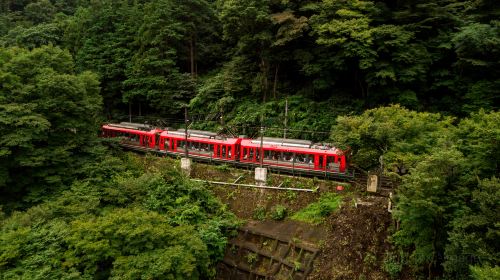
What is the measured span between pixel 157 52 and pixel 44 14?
85.2 feet

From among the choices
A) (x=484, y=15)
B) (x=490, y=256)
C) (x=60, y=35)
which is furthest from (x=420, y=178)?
(x=60, y=35)

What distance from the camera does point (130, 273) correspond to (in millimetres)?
12172

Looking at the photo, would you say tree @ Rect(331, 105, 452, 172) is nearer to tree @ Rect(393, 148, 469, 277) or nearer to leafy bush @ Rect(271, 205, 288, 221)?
tree @ Rect(393, 148, 469, 277)

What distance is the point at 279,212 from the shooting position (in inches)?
752

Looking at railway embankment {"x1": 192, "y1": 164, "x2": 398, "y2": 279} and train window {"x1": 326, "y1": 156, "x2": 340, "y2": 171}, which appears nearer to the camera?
railway embankment {"x1": 192, "y1": 164, "x2": 398, "y2": 279}

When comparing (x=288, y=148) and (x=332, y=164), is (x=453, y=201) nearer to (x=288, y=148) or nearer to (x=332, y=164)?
(x=332, y=164)

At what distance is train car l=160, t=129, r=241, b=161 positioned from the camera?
76.6 ft

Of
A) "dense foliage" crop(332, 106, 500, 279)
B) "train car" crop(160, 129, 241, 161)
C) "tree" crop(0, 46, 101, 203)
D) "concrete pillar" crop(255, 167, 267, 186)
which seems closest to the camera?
"dense foliage" crop(332, 106, 500, 279)

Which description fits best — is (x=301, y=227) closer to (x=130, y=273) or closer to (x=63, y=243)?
(x=130, y=273)

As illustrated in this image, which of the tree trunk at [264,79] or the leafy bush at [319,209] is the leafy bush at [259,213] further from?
the tree trunk at [264,79]

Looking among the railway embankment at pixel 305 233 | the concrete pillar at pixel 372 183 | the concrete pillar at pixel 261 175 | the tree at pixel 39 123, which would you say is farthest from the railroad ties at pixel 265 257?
the tree at pixel 39 123

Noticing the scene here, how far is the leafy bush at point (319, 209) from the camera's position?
1809 cm

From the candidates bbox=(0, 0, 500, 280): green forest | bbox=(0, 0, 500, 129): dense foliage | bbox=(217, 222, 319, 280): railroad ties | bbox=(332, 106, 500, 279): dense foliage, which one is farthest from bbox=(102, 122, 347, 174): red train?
bbox=(332, 106, 500, 279): dense foliage

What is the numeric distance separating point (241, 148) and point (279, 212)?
18.1 feet
